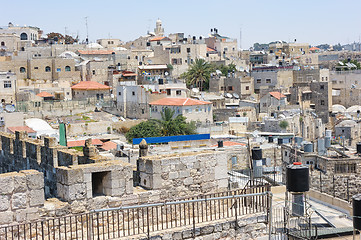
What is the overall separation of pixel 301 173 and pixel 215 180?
155 cm

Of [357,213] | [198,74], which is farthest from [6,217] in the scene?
[198,74]

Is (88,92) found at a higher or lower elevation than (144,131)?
higher

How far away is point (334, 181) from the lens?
23.2 m

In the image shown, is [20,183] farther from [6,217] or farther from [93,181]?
[93,181]

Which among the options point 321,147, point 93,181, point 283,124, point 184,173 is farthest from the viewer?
point 283,124

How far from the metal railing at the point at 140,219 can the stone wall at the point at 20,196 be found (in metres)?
0.14

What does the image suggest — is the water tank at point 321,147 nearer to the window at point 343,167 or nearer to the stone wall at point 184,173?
the window at point 343,167

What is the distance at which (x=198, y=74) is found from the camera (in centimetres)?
6444

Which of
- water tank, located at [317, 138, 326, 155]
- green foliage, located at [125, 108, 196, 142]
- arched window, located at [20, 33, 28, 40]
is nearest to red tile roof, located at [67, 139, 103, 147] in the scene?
green foliage, located at [125, 108, 196, 142]

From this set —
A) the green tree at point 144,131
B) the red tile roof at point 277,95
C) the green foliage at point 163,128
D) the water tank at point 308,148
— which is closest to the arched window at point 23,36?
the red tile roof at point 277,95

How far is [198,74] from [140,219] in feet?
184

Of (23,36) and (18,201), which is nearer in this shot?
(18,201)

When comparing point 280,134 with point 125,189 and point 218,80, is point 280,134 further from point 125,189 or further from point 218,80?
point 125,189

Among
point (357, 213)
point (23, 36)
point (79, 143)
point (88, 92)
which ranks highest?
point (23, 36)
